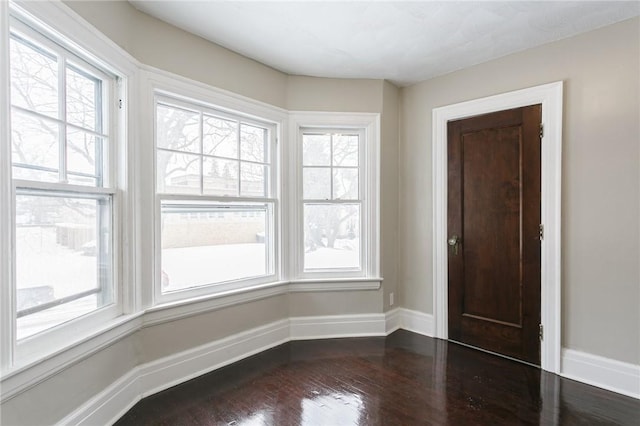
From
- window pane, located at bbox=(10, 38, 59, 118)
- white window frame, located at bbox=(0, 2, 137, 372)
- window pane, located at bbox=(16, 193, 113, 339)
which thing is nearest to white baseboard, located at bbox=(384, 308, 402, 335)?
white window frame, located at bbox=(0, 2, 137, 372)

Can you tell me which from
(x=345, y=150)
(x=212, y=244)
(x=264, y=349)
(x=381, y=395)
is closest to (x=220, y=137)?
(x=212, y=244)

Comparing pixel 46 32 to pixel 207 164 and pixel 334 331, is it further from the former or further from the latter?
pixel 334 331

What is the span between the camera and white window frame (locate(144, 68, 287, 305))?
7.21ft

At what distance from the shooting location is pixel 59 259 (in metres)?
1.65

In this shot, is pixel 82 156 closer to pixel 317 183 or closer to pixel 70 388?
pixel 70 388

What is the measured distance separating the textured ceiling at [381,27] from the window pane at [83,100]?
0.60 m

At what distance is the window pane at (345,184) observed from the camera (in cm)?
318

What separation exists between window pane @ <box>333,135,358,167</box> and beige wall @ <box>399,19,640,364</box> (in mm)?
1377

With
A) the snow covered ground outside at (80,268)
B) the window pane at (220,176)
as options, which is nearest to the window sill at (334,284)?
the snow covered ground outside at (80,268)

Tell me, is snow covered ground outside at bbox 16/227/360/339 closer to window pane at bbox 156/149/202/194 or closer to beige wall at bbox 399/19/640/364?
window pane at bbox 156/149/202/194

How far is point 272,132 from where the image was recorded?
117 inches

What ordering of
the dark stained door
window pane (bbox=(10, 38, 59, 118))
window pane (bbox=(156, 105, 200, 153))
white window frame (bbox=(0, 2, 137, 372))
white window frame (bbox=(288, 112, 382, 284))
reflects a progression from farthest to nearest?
white window frame (bbox=(288, 112, 382, 284)), the dark stained door, window pane (bbox=(156, 105, 200, 153)), window pane (bbox=(10, 38, 59, 118)), white window frame (bbox=(0, 2, 137, 372))

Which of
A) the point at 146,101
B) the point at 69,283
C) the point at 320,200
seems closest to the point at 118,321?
the point at 69,283

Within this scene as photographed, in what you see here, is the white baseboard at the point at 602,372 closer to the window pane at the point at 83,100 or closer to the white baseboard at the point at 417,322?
the white baseboard at the point at 417,322
